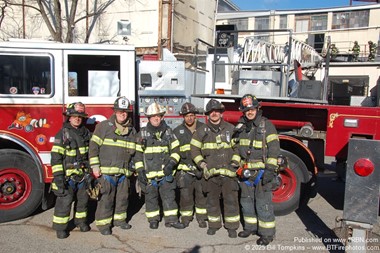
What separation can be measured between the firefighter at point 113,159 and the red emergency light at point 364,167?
101 inches

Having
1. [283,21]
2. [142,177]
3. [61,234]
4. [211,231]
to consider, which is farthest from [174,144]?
[283,21]

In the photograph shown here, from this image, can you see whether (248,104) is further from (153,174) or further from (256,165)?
(153,174)

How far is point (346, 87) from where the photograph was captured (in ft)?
22.0

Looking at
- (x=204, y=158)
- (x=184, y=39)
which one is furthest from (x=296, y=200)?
(x=184, y=39)

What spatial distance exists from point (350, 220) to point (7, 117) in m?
4.18

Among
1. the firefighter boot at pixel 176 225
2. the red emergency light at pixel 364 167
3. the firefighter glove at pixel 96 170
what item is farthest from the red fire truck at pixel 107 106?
the firefighter boot at pixel 176 225

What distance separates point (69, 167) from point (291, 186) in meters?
2.98

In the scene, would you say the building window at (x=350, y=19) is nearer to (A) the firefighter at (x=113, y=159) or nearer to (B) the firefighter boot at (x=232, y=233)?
(B) the firefighter boot at (x=232, y=233)

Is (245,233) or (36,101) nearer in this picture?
(245,233)

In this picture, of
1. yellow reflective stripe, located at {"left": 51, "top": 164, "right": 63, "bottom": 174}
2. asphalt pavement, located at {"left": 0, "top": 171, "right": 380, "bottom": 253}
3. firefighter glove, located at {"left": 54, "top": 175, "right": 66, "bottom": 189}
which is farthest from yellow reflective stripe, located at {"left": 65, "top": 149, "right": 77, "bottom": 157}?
asphalt pavement, located at {"left": 0, "top": 171, "right": 380, "bottom": 253}

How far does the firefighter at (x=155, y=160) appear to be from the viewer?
438 cm

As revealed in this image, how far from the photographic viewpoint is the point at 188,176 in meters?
4.52

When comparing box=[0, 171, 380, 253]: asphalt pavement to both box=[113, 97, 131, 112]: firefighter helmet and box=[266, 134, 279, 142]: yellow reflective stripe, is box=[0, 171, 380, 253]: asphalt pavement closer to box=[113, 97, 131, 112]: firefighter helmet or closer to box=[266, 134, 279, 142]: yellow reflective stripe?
box=[266, 134, 279, 142]: yellow reflective stripe

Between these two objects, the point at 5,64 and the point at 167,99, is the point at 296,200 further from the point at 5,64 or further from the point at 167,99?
the point at 5,64
